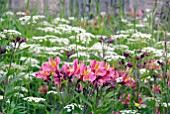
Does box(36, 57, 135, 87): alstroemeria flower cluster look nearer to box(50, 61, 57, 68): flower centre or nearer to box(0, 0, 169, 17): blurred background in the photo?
box(50, 61, 57, 68): flower centre

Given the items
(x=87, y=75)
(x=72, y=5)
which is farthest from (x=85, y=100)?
(x=72, y=5)

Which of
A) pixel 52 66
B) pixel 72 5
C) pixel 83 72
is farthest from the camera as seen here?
pixel 72 5

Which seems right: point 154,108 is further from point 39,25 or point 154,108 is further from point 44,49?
point 39,25

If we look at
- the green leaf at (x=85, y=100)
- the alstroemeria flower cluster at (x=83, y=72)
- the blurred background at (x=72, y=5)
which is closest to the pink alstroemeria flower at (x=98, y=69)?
the alstroemeria flower cluster at (x=83, y=72)

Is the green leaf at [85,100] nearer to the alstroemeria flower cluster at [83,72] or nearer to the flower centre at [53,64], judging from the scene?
the alstroemeria flower cluster at [83,72]

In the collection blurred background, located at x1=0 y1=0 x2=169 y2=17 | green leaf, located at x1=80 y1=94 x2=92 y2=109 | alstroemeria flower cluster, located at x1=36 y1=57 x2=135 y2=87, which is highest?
blurred background, located at x1=0 y1=0 x2=169 y2=17

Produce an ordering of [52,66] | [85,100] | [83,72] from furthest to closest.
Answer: [52,66] < [83,72] < [85,100]

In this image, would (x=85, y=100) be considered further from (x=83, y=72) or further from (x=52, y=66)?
(x=52, y=66)

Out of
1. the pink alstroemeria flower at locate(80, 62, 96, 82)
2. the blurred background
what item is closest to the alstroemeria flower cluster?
the pink alstroemeria flower at locate(80, 62, 96, 82)

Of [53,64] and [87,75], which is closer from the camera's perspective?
[87,75]

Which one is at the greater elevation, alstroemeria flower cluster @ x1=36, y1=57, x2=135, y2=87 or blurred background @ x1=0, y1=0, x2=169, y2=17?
blurred background @ x1=0, y1=0, x2=169, y2=17

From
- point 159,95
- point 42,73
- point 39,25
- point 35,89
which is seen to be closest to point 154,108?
A: point 159,95

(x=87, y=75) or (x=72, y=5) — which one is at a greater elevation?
(x=72, y=5)

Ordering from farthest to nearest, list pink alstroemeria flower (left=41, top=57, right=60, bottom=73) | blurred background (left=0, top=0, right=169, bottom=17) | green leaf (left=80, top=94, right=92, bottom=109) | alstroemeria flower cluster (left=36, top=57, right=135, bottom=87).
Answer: blurred background (left=0, top=0, right=169, bottom=17) → pink alstroemeria flower (left=41, top=57, right=60, bottom=73) → alstroemeria flower cluster (left=36, top=57, right=135, bottom=87) → green leaf (left=80, top=94, right=92, bottom=109)
